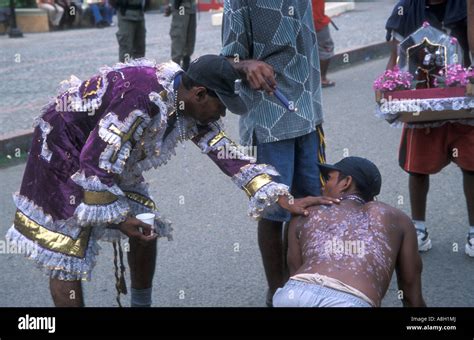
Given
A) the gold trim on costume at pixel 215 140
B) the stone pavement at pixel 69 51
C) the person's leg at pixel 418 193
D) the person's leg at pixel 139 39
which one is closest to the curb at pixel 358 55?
the stone pavement at pixel 69 51

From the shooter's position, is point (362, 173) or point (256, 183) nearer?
point (362, 173)

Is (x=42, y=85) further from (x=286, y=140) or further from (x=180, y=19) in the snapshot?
(x=286, y=140)

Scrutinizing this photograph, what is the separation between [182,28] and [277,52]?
6.75 m

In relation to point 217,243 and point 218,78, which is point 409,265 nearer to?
point 218,78

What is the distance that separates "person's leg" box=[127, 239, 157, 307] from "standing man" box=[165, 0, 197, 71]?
669 centimetres

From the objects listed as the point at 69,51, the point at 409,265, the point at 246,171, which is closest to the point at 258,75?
the point at 246,171

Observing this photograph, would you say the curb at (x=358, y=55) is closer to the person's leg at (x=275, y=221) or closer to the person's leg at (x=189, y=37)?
the person's leg at (x=189, y=37)

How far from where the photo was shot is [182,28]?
10.6 m

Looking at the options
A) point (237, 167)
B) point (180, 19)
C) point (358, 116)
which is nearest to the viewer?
point (237, 167)

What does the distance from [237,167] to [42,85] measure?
7427 mm

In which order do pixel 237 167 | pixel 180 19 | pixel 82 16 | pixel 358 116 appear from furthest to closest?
pixel 82 16
pixel 180 19
pixel 358 116
pixel 237 167

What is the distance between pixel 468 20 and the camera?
441 cm

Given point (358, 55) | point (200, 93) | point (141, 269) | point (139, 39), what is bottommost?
point (358, 55)
